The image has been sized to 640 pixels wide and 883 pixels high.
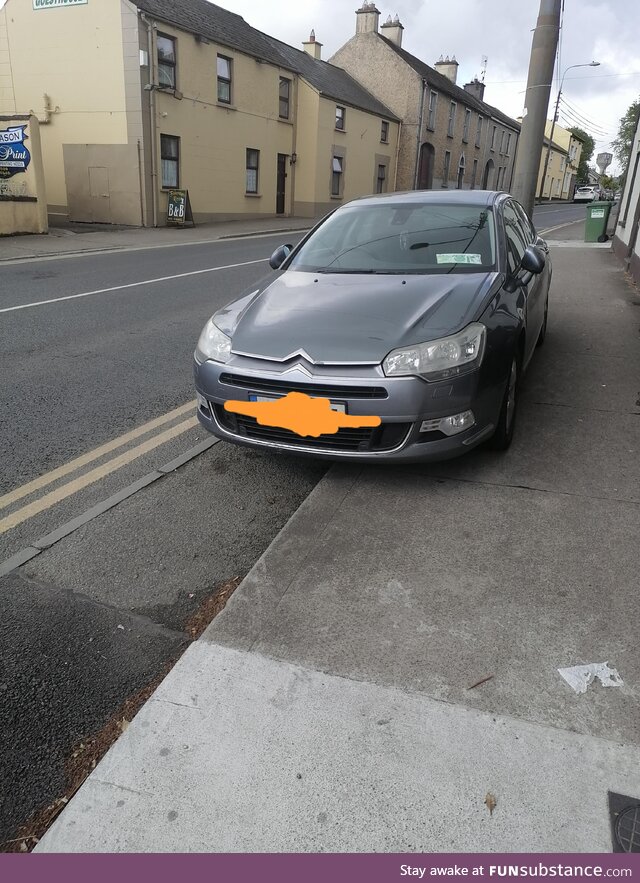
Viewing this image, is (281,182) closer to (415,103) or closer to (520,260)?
(415,103)

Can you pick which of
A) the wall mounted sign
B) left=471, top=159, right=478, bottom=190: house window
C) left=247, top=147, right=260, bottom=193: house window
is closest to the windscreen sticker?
the wall mounted sign

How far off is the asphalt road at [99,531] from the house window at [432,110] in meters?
36.7

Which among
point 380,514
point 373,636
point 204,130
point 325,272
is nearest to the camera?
point 373,636

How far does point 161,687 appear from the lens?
236cm

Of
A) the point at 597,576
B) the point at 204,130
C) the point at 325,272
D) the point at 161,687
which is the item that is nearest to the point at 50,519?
the point at 161,687

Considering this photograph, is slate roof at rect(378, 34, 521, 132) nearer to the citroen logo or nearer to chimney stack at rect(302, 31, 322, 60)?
chimney stack at rect(302, 31, 322, 60)

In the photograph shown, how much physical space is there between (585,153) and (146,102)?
3952 inches

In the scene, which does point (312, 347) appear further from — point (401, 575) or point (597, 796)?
point (597, 796)

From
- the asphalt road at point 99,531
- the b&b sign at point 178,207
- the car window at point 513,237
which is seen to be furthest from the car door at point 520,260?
the b&b sign at point 178,207

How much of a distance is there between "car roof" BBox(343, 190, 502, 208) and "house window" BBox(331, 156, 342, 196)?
2837 cm

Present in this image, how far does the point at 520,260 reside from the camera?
4.96 metres

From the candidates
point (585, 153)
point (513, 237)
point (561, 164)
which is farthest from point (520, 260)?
point (585, 153)

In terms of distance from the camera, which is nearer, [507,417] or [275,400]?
[275,400]
